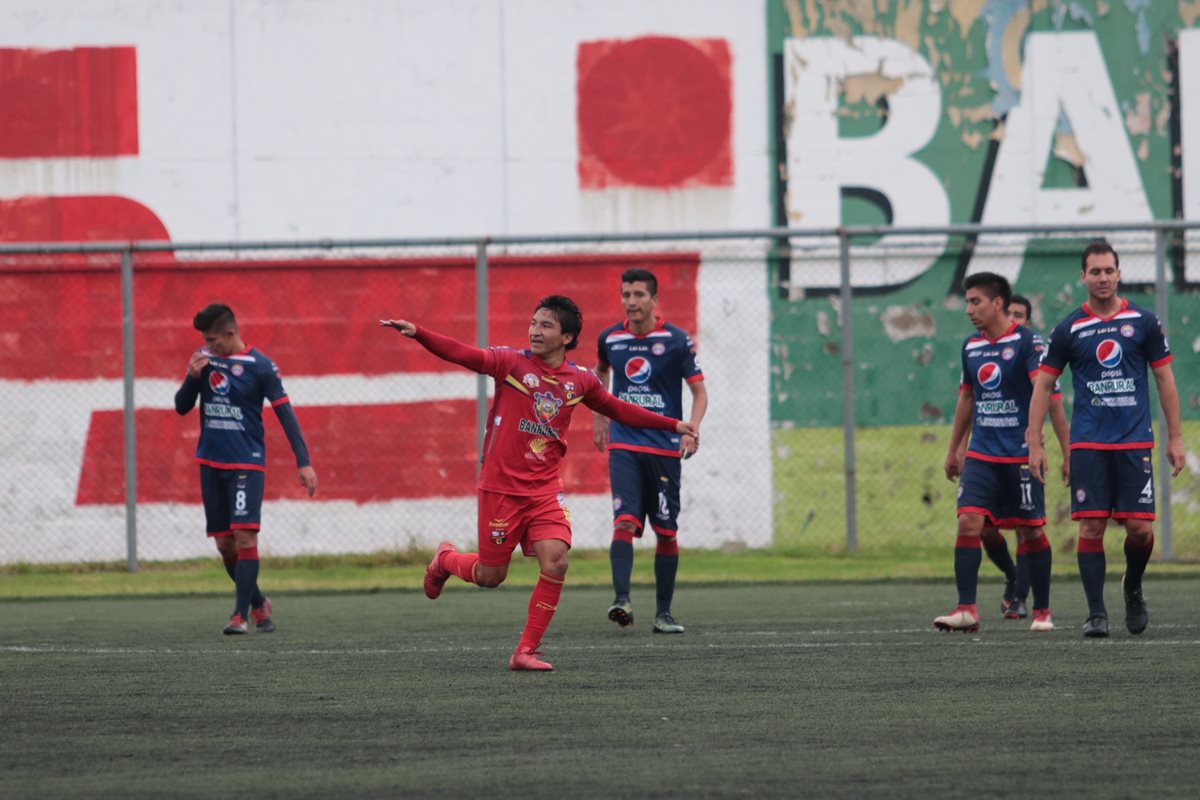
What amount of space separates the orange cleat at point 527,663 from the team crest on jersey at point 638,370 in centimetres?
322

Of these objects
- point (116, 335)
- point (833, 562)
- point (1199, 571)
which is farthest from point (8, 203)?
point (1199, 571)

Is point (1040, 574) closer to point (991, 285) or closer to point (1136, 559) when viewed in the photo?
point (1136, 559)

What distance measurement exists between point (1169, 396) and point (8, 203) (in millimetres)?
13672

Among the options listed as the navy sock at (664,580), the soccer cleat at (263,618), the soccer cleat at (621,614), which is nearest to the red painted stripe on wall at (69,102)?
the soccer cleat at (263,618)

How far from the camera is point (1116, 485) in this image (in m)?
Result: 10.1

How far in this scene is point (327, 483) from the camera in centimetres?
1694

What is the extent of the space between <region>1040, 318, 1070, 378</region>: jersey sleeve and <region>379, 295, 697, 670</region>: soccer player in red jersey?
7.91 feet

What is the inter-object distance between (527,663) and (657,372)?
11.1 feet

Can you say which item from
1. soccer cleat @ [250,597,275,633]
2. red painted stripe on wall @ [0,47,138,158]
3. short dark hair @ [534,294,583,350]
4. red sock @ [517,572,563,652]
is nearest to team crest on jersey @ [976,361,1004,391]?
short dark hair @ [534,294,583,350]

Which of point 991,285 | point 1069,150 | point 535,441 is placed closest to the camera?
point 535,441

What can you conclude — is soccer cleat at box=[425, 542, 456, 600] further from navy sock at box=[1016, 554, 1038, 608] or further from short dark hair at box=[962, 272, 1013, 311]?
navy sock at box=[1016, 554, 1038, 608]

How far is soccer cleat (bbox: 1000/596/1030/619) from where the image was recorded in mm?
A: 11680

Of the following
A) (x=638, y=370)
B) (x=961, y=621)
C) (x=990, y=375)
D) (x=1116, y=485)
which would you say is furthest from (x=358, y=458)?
(x=1116, y=485)

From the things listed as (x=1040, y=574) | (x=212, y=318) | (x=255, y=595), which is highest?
(x=212, y=318)
